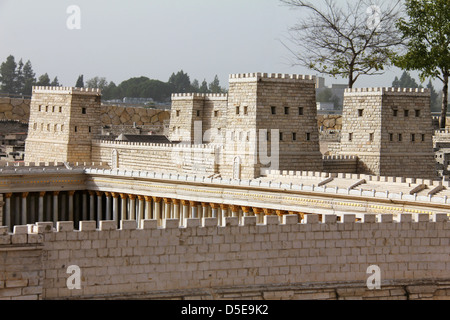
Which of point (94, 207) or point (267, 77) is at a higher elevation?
point (267, 77)

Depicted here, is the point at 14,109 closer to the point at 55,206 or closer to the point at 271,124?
the point at 55,206

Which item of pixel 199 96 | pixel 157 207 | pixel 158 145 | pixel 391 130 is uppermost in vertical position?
pixel 199 96

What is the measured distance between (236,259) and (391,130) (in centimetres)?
2300

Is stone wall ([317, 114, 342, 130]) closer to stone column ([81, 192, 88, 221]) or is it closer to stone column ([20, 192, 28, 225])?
stone column ([81, 192, 88, 221])

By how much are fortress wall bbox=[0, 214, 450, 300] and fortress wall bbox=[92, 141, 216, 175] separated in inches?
826

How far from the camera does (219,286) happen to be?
26.3 meters

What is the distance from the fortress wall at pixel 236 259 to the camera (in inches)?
963

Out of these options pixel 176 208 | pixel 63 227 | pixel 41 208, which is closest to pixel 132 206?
pixel 176 208

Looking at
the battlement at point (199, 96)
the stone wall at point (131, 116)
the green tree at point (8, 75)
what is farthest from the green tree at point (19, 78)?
the battlement at point (199, 96)

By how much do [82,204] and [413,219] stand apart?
85.5 feet

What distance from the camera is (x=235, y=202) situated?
42812mm

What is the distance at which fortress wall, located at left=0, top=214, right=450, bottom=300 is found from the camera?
24.5m
